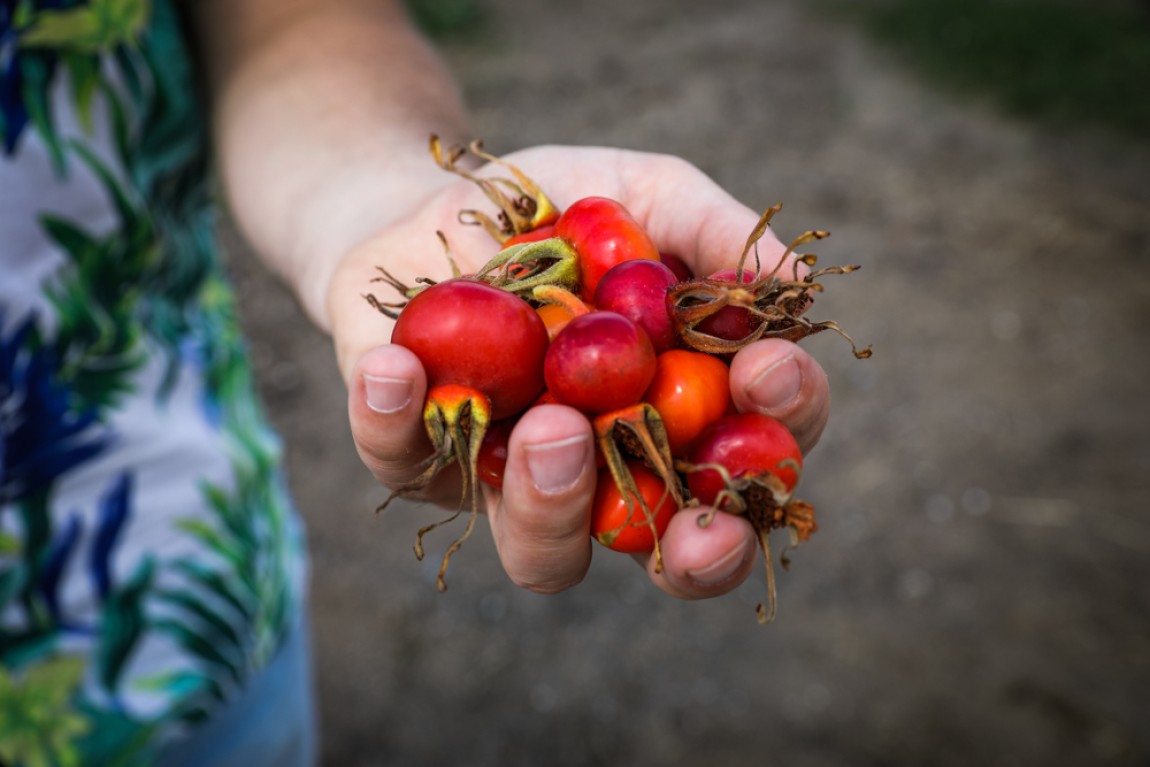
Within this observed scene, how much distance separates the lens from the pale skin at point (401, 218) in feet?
4.60

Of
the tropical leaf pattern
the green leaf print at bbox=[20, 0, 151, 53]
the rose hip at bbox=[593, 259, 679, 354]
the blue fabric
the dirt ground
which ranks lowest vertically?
the dirt ground

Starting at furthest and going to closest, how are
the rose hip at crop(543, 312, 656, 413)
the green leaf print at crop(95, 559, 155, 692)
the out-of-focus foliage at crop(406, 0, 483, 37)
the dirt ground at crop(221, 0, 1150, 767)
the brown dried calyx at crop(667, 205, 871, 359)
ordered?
the out-of-focus foliage at crop(406, 0, 483, 37) < the dirt ground at crop(221, 0, 1150, 767) < the green leaf print at crop(95, 559, 155, 692) < the brown dried calyx at crop(667, 205, 871, 359) < the rose hip at crop(543, 312, 656, 413)

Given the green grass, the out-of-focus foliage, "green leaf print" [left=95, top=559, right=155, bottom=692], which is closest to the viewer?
"green leaf print" [left=95, top=559, right=155, bottom=692]

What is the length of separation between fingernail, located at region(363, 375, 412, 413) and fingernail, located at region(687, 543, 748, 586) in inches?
19.6

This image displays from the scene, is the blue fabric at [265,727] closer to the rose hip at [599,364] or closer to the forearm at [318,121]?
the forearm at [318,121]

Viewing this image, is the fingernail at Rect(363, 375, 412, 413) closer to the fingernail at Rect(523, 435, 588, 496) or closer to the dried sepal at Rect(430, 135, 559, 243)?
the fingernail at Rect(523, 435, 588, 496)

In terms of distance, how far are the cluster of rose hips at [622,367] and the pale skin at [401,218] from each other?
6 centimetres

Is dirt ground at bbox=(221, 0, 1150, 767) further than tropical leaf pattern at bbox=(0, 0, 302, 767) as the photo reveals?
Yes

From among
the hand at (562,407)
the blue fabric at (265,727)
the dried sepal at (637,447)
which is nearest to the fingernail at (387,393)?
the hand at (562,407)

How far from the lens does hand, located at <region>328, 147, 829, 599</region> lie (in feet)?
4.49

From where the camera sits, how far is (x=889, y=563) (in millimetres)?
4223

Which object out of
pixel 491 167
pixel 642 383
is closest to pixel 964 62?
pixel 491 167

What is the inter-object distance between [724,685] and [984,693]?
1.00 meters

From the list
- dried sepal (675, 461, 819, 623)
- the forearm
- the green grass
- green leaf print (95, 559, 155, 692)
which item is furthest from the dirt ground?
dried sepal (675, 461, 819, 623)
